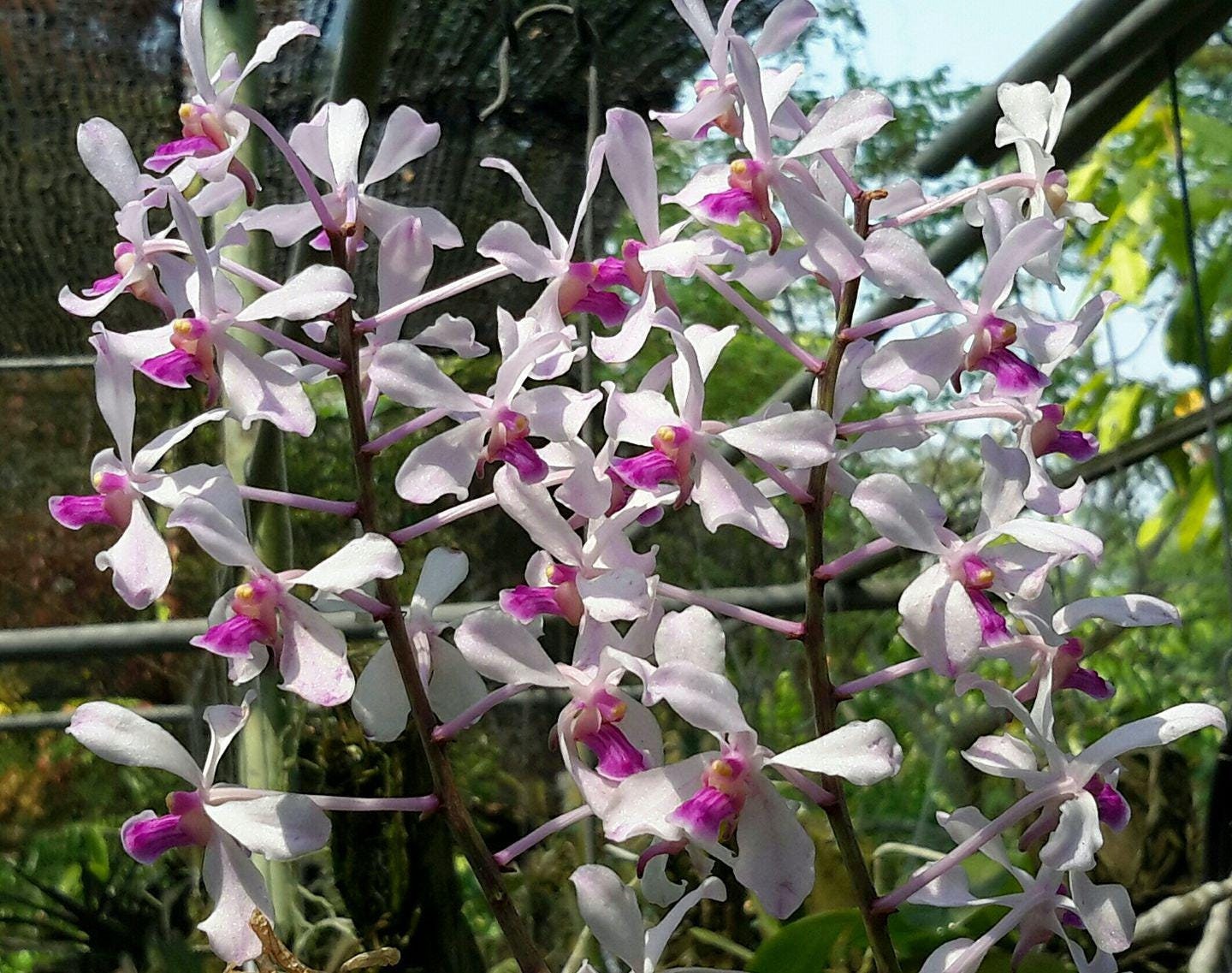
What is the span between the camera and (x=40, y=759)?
2.29 metres

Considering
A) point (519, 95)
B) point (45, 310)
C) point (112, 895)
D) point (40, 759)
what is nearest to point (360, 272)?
point (519, 95)

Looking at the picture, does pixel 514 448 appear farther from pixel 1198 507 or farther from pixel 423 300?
pixel 1198 507

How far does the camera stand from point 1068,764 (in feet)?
1.04

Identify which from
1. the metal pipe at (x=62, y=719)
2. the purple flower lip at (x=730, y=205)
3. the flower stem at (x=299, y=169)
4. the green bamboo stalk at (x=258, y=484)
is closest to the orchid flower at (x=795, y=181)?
the purple flower lip at (x=730, y=205)

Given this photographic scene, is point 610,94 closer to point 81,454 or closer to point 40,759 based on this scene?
point 81,454

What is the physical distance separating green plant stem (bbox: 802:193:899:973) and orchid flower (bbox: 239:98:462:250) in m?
0.13

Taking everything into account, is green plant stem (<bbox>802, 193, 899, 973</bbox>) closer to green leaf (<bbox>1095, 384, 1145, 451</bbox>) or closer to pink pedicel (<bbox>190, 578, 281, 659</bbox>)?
pink pedicel (<bbox>190, 578, 281, 659</bbox>)

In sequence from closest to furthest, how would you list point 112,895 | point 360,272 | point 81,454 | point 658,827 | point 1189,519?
1. point 658,827
2. point 1189,519
3. point 360,272
4. point 112,895
5. point 81,454

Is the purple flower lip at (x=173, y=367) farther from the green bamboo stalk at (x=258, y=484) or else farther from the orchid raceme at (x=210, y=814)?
the green bamboo stalk at (x=258, y=484)

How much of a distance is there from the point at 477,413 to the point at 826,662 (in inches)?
4.7

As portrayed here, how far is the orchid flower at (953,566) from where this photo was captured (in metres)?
0.29

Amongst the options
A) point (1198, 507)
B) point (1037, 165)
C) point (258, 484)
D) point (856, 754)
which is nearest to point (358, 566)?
point (856, 754)

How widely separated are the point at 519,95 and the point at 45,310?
0.63 m

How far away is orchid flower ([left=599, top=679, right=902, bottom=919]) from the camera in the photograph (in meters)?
0.27
